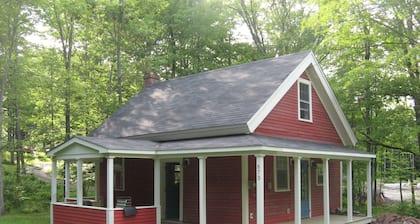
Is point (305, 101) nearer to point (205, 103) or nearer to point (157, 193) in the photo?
point (205, 103)

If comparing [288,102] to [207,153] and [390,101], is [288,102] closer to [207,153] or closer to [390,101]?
[207,153]

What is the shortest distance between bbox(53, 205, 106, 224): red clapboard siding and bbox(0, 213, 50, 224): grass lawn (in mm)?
2373

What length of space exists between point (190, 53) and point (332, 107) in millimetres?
13748

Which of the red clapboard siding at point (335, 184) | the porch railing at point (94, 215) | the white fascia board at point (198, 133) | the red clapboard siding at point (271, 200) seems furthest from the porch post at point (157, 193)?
the red clapboard siding at point (335, 184)

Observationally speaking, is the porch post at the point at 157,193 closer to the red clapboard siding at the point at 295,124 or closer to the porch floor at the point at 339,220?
the red clapboard siding at the point at 295,124

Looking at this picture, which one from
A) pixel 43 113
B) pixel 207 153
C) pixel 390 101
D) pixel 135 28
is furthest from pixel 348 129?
pixel 43 113

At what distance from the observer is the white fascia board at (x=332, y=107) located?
1400 centimetres

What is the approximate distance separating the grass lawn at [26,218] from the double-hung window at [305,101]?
9540 mm

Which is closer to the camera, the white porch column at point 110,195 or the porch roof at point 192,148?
the porch roof at point 192,148

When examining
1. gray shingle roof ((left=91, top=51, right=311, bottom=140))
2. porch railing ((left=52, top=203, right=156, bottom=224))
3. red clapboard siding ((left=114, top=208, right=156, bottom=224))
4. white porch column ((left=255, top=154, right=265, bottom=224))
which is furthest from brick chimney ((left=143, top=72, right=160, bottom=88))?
white porch column ((left=255, top=154, right=265, bottom=224))

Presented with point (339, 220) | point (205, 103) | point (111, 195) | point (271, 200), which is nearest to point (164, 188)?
point (205, 103)

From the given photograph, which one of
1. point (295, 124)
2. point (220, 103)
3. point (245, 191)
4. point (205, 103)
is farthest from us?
point (205, 103)

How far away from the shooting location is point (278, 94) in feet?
40.2

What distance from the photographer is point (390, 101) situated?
53.6 ft
